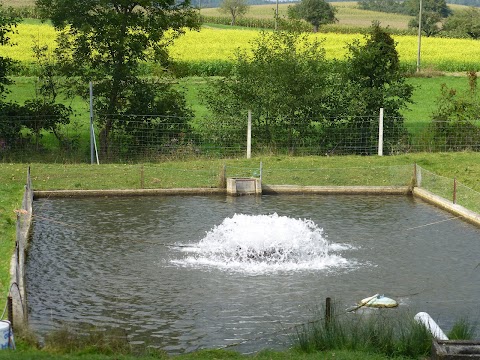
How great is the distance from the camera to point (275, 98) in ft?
123

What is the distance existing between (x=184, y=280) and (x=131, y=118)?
1929 cm

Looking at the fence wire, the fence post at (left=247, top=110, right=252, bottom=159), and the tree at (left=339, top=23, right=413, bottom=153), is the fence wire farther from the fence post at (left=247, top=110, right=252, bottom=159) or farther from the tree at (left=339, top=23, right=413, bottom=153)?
the fence post at (left=247, top=110, right=252, bottom=159)

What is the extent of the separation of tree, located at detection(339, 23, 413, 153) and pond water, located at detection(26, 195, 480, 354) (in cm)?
1041

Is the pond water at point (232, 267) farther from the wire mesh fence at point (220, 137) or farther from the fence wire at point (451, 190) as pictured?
the wire mesh fence at point (220, 137)

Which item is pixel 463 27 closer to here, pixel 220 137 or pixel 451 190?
pixel 220 137

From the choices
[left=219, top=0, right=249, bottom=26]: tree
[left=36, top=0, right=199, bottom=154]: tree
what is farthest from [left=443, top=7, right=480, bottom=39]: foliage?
[left=36, top=0, right=199, bottom=154]: tree

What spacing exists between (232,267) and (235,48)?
47.5 metres

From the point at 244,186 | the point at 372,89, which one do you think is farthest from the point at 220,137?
the point at 244,186

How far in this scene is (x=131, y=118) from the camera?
122 feet

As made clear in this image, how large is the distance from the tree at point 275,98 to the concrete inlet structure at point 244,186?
729 centimetres

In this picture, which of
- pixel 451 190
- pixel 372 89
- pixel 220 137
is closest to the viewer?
pixel 451 190

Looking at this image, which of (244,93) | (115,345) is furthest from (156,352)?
(244,93)

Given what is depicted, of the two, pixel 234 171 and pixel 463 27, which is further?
pixel 463 27

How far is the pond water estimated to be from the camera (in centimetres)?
1606
